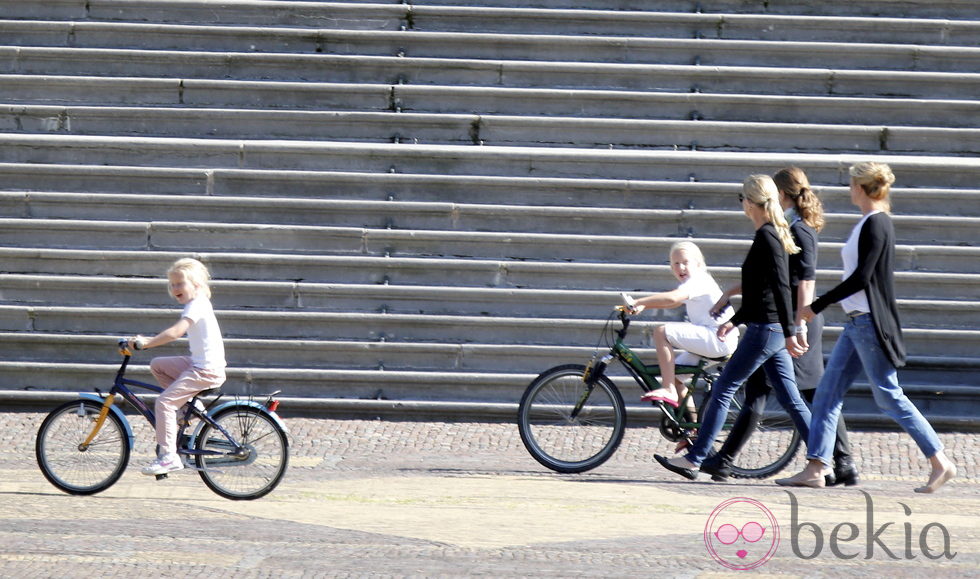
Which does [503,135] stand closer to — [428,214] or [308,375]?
[428,214]

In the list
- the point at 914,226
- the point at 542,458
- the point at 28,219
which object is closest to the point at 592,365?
the point at 542,458

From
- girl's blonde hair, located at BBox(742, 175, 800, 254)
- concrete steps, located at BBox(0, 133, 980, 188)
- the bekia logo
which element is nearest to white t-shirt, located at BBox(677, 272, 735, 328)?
girl's blonde hair, located at BBox(742, 175, 800, 254)

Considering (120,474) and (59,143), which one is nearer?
(120,474)

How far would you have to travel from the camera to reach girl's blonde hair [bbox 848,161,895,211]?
7.15 metres

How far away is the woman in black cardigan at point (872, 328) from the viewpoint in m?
7.10

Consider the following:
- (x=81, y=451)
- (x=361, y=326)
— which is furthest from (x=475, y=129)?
(x=81, y=451)

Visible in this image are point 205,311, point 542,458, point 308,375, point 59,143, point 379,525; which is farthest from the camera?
point 59,143

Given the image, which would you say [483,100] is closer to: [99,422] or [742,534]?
[99,422]

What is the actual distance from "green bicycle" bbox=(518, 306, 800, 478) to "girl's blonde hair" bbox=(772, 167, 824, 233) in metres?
1.03

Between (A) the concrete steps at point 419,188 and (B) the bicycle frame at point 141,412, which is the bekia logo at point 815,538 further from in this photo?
(A) the concrete steps at point 419,188

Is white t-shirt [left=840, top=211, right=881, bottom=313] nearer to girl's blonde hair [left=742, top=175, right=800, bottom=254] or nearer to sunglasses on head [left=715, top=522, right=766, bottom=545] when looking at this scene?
girl's blonde hair [left=742, top=175, right=800, bottom=254]

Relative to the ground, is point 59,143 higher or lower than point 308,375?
higher

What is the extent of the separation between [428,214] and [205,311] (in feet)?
11.3

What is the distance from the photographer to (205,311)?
7.16m
